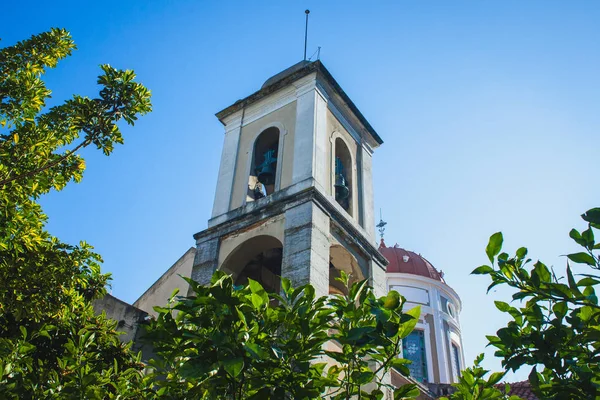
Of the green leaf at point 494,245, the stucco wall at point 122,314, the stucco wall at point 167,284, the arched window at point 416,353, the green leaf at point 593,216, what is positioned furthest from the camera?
the arched window at point 416,353

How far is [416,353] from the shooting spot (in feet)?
65.0

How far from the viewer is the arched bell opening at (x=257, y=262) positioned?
30.0ft

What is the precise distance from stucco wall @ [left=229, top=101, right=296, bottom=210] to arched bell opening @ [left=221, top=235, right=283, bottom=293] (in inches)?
38.7

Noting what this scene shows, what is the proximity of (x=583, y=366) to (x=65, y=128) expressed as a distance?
5363 millimetres

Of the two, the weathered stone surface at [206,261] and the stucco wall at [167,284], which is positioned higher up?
the stucco wall at [167,284]

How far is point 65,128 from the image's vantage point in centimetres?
601

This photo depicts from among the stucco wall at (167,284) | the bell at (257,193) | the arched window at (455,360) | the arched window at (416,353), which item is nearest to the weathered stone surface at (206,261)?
the bell at (257,193)

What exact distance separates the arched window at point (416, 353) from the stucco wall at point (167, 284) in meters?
9.82

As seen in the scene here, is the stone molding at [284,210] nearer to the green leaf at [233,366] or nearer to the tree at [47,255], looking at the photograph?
the tree at [47,255]

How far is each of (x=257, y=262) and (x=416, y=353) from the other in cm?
1210

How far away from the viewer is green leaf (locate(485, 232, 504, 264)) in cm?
306

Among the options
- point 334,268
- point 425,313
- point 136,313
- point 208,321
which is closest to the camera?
point 208,321

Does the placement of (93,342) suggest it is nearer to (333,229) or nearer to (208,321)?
(208,321)

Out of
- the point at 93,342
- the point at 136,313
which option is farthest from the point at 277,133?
the point at 93,342
